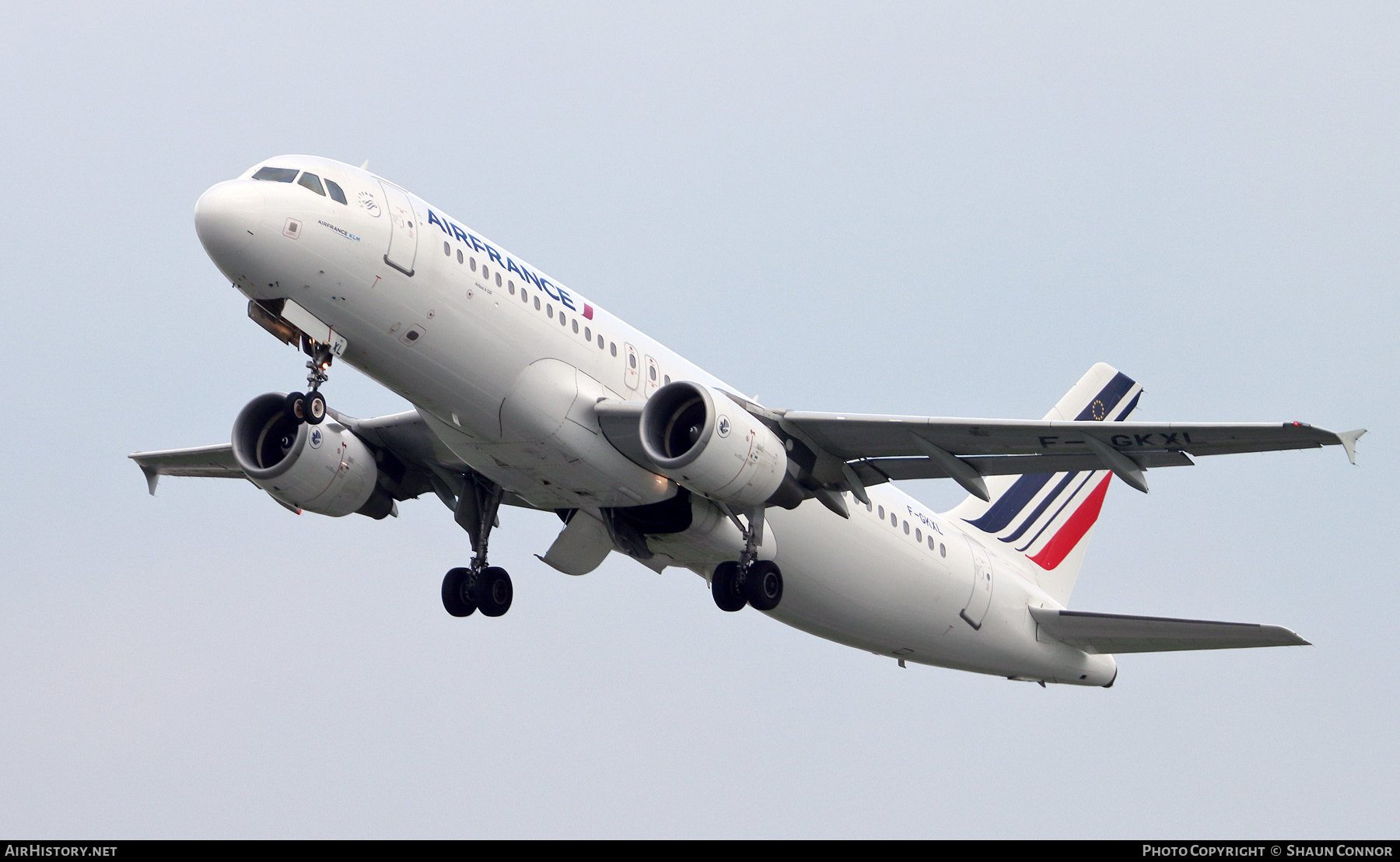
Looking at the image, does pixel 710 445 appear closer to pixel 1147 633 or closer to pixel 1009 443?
pixel 1009 443

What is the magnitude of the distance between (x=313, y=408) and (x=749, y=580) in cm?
790

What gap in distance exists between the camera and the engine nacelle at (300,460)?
86.6 feet

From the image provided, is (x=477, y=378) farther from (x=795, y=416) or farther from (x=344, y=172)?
(x=795, y=416)

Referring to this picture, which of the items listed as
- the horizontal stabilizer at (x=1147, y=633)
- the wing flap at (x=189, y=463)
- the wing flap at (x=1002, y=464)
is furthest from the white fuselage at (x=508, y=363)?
the wing flap at (x=189, y=463)

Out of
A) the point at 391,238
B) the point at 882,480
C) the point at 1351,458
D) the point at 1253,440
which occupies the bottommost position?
the point at 1351,458

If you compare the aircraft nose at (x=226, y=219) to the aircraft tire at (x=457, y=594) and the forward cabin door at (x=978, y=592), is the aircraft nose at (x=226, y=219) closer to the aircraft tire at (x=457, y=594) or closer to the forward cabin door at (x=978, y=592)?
the aircraft tire at (x=457, y=594)

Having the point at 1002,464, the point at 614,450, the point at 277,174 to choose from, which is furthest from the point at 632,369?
the point at 277,174

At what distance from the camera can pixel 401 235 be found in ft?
73.2

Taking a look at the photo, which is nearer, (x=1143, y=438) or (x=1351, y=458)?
(x=1351, y=458)

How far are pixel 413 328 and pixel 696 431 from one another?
15.7ft

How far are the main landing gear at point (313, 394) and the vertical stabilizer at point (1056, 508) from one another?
49.2 feet

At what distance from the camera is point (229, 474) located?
1251 inches

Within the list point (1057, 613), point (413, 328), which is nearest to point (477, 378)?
point (413, 328)

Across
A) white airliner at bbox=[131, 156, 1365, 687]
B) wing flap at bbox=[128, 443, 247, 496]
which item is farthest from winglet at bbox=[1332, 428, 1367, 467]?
wing flap at bbox=[128, 443, 247, 496]
